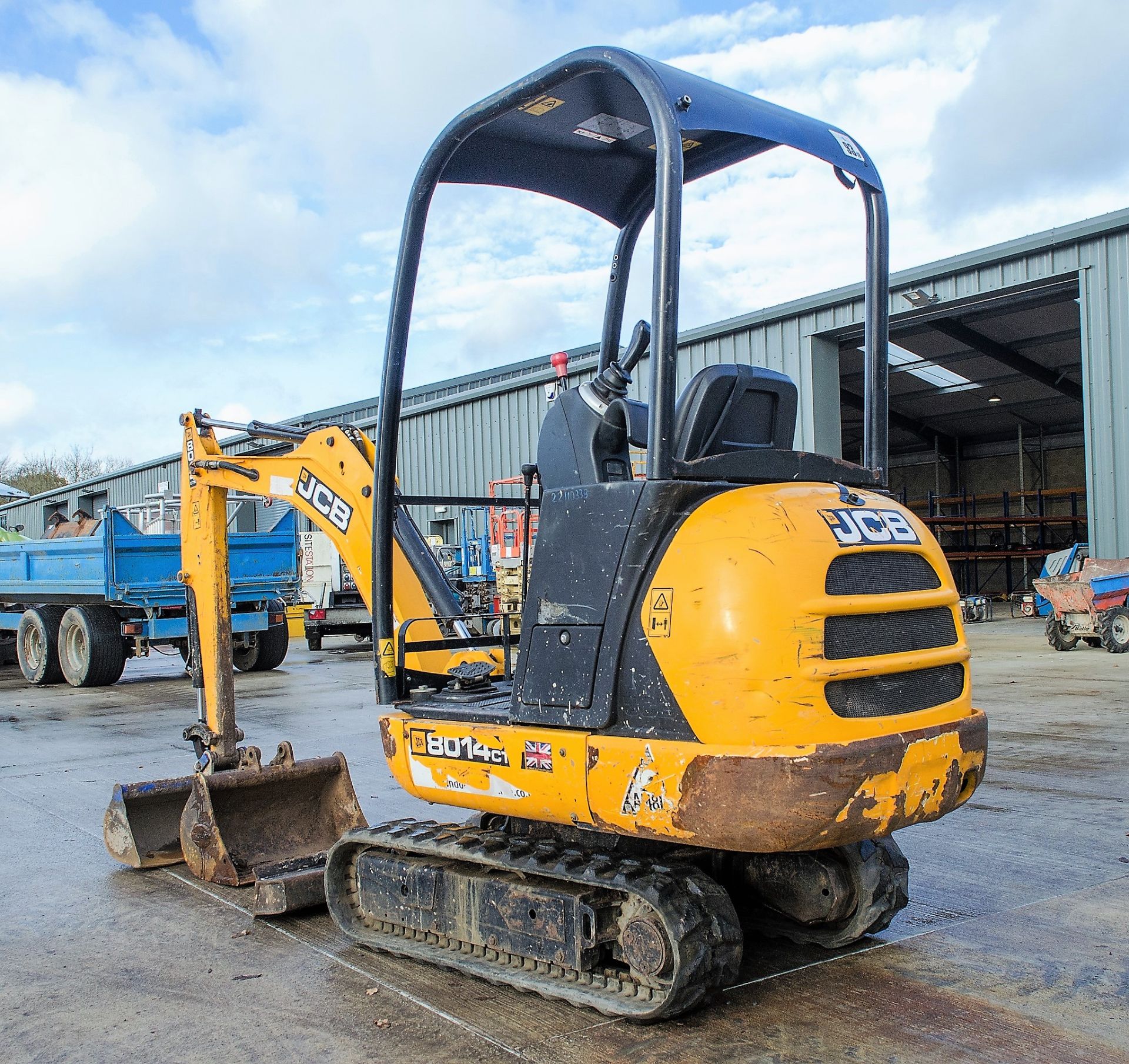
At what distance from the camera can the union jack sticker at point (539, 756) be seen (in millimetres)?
3377

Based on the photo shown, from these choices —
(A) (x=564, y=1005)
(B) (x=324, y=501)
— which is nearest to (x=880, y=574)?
(A) (x=564, y=1005)

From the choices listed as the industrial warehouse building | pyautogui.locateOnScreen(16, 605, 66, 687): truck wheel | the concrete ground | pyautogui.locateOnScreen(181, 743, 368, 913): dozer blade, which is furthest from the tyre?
pyautogui.locateOnScreen(181, 743, 368, 913): dozer blade

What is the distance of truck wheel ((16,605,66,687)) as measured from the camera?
49.1 ft

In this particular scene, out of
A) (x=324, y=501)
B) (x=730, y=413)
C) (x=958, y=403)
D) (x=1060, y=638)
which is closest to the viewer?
(x=730, y=413)

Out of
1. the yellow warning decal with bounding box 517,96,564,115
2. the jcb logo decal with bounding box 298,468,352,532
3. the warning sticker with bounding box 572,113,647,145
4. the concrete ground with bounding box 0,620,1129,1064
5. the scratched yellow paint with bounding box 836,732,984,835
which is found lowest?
the concrete ground with bounding box 0,620,1129,1064

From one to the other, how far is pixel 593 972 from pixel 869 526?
162cm

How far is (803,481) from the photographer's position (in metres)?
3.58

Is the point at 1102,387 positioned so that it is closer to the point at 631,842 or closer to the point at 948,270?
the point at 948,270

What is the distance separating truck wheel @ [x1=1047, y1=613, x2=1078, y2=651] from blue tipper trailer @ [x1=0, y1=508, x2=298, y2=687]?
10.9m

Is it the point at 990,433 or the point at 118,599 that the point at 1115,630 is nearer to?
the point at 118,599

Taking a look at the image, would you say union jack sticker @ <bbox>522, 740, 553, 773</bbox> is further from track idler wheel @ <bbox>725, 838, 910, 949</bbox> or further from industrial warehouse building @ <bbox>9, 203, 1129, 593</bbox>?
industrial warehouse building @ <bbox>9, 203, 1129, 593</bbox>

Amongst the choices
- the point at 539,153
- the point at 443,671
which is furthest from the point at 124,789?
the point at 539,153

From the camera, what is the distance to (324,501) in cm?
496

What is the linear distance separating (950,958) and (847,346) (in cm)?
1848
